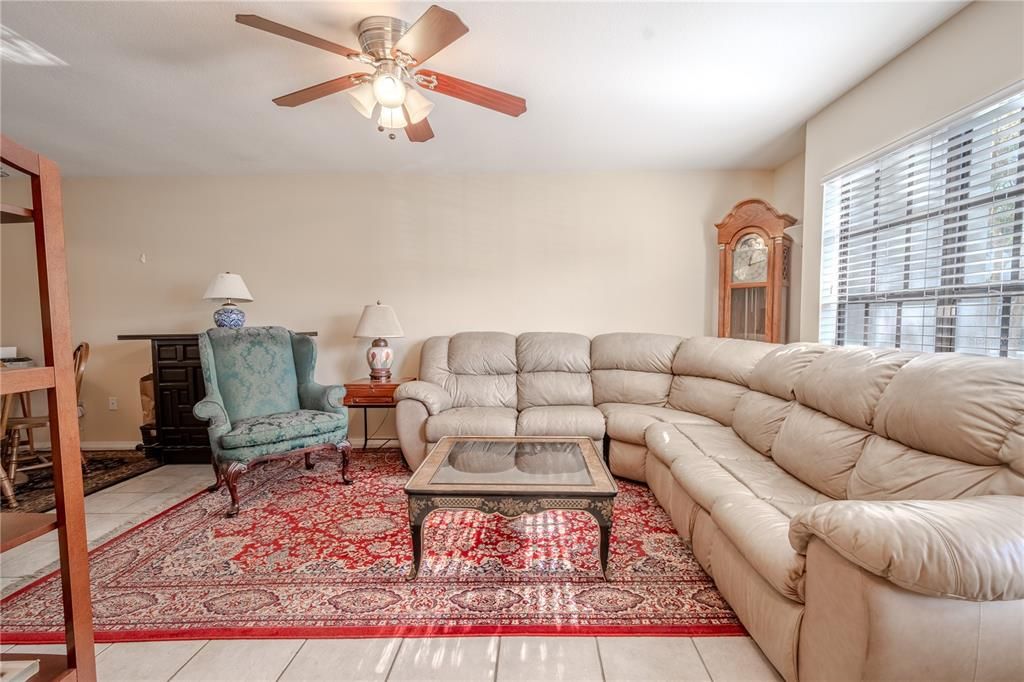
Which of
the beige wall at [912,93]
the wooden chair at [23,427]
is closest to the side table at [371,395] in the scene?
the wooden chair at [23,427]

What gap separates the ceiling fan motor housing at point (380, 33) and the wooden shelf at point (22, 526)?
6.12 ft

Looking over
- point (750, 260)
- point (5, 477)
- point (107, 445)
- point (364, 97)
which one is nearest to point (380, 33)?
point (364, 97)

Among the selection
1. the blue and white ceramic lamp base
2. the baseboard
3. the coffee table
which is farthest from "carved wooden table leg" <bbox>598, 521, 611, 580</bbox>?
the baseboard

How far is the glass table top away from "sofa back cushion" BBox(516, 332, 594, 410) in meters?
0.97

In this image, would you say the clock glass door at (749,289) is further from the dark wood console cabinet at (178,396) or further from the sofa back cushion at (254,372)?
the dark wood console cabinet at (178,396)

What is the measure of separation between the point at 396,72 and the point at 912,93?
2.43 metres

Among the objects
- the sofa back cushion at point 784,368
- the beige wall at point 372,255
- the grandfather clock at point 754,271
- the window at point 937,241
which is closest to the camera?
the window at point 937,241

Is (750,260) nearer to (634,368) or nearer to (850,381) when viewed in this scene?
(634,368)

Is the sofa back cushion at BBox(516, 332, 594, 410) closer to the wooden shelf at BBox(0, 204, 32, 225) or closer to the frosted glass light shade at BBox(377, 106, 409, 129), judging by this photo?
the frosted glass light shade at BBox(377, 106, 409, 129)

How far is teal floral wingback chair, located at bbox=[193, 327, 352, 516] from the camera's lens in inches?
97.3

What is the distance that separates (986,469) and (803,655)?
2.47ft

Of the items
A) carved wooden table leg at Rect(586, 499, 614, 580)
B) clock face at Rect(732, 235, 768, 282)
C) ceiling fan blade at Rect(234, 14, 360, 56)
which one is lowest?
carved wooden table leg at Rect(586, 499, 614, 580)

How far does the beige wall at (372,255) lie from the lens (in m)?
3.68

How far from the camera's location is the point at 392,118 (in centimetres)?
196
